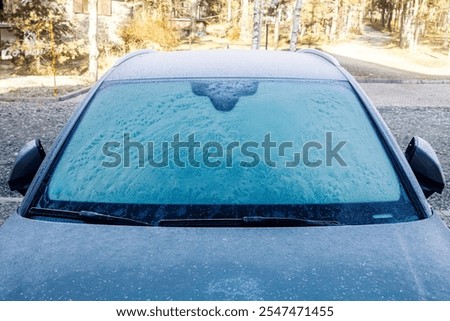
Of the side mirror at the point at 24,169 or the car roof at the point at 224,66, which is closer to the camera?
the side mirror at the point at 24,169

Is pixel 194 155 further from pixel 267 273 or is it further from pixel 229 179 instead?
pixel 267 273

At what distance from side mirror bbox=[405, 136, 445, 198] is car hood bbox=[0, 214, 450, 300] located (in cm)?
51

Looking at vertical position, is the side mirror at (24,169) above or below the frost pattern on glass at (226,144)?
below

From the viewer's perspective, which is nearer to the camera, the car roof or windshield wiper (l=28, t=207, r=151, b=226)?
windshield wiper (l=28, t=207, r=151, b=226)

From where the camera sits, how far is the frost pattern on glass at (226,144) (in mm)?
2045

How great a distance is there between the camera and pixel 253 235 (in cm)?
180

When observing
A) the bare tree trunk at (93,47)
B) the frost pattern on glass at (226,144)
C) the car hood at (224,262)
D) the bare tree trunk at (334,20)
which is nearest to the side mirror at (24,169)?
the frost pattern on glass at (226,144)

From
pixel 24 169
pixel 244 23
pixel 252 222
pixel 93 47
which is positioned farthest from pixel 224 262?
pixel 244 23

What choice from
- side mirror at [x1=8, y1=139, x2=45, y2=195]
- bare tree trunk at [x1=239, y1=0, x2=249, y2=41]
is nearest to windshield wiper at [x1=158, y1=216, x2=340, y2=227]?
side mirror at [x1=8, y1=139, x2=45, y2=195]

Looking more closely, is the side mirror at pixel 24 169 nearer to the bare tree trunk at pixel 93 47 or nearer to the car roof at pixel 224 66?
the car roof at pixel 224 66

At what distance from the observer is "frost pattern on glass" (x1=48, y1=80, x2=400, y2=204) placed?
6.71ft

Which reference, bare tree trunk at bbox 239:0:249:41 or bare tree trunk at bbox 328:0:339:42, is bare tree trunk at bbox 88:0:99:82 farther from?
bare tree trunk at bbox 328:0:339:42

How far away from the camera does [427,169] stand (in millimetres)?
2400

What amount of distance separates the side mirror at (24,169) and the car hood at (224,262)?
1.73 feet
